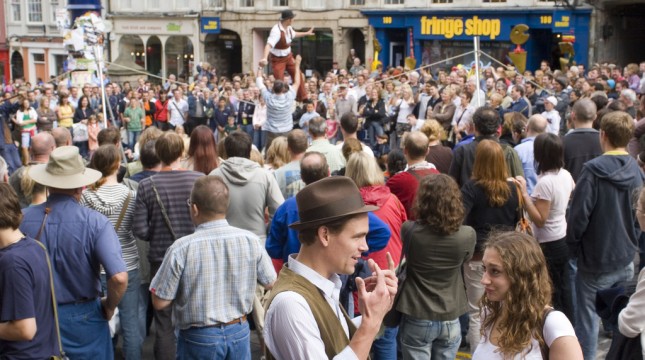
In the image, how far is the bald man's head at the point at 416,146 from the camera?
638cm

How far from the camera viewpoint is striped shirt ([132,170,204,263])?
555 cm

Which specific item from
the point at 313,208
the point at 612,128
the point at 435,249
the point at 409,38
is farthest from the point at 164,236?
the point at 409,38

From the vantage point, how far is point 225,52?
37344mm

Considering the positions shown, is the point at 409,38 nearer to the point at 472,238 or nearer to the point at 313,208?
the point at 472,238

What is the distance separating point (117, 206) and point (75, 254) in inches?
43.2

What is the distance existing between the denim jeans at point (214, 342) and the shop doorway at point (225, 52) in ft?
107

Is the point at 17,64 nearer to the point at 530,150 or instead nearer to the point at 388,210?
the point at 530,150

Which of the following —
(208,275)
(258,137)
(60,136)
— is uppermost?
(60,136)

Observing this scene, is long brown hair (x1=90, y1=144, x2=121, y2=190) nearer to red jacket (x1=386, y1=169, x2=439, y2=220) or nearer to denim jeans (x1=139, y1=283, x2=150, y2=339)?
denim jeans (x1=139, y1=283, x2=150, y2=339)

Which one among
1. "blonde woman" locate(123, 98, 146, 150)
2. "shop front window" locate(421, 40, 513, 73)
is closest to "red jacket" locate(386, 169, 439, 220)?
"blonde woman" locate(123, 98, 146, 150)

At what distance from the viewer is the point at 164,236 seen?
219 inches

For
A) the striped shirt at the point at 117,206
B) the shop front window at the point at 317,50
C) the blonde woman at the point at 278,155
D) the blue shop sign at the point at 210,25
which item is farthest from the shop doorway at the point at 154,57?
the striped shirt at the point at 117,206

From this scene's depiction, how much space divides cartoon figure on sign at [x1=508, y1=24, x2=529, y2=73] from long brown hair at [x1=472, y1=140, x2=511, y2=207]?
1960cm

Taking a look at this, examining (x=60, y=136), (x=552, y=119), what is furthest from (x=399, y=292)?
(x=552, y=119)
